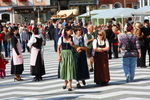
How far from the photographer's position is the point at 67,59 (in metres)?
11.4

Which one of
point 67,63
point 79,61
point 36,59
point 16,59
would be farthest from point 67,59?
point 16,59

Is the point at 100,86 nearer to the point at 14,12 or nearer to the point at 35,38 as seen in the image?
the point at 35,38

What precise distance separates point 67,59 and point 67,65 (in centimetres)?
15

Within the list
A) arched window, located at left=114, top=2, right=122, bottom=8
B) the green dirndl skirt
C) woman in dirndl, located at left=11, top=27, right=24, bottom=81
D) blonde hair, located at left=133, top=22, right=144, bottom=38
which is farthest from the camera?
arched window, located at left=114, top=2, right=122, bottom=8

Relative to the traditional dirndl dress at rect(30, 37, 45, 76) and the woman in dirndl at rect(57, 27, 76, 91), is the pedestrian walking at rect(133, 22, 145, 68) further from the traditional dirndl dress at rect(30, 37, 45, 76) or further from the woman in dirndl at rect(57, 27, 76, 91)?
the woman in dirndl at rect(57, 27, 76, 91)

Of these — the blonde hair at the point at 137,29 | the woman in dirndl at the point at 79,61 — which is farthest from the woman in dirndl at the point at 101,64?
the blonde hair at the point at 137,29

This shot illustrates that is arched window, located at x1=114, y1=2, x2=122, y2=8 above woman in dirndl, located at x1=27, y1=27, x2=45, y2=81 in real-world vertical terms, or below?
above

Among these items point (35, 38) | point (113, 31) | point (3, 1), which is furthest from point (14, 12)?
point (35, 38)

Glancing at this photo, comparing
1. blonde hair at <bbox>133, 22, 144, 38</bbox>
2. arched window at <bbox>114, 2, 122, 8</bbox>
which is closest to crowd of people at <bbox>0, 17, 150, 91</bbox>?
blonde hair at <bbox>133, 22, 144, 38</bbox>

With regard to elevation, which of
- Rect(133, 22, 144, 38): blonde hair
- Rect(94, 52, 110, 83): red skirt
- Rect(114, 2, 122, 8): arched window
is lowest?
Rect(94, 52, 110, 83): red skirt

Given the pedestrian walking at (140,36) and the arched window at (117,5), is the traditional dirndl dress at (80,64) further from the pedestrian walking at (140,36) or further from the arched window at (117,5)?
the arched window at (117,5)

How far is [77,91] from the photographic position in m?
11.4

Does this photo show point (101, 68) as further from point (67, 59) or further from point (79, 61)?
point (67, 59)

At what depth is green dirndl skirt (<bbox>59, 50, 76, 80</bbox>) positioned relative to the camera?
37.3 feet
